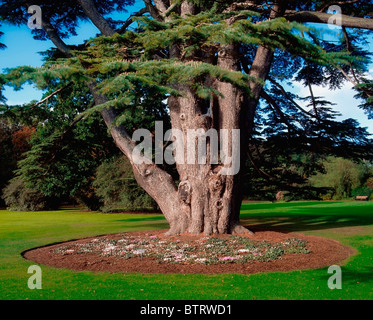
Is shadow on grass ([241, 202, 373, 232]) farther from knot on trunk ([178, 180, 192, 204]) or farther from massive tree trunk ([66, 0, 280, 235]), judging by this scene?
knot on trunk ([178, 180, 192, 204])

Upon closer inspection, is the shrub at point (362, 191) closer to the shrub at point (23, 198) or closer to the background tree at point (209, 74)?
the background tree at point (209, 74)

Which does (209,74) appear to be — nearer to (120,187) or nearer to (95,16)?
(95,16)

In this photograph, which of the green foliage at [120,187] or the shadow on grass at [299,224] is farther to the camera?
the green foliage at [120,187]

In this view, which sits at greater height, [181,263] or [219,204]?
[219,204]

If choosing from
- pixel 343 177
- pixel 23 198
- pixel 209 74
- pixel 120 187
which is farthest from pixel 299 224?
pixel 343 177

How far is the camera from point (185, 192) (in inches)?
371

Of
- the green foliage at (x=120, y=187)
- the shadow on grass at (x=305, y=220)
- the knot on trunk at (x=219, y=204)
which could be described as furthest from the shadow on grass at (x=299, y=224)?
the green foliage at (x=120, y=187)

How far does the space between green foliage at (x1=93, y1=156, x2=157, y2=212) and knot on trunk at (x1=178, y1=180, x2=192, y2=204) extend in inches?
433

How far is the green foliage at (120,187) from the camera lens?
67.4 feet

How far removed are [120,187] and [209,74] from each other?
1533 cm

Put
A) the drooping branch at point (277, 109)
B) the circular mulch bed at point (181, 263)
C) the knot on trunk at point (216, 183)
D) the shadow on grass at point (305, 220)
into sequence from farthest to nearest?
the shadow on grass at point (305, 220) < the drooping branch at point (277, 109) < the knot on trunk at point (216, 183) < the circular mulch bed at point (181, 263)

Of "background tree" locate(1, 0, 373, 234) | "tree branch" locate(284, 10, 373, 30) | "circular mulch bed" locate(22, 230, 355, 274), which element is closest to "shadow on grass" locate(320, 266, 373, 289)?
"circular mulch bed" locate(22, 230, 355, 274)

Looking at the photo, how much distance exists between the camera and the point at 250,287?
16.5 feet

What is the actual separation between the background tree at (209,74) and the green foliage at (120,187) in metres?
9.55
